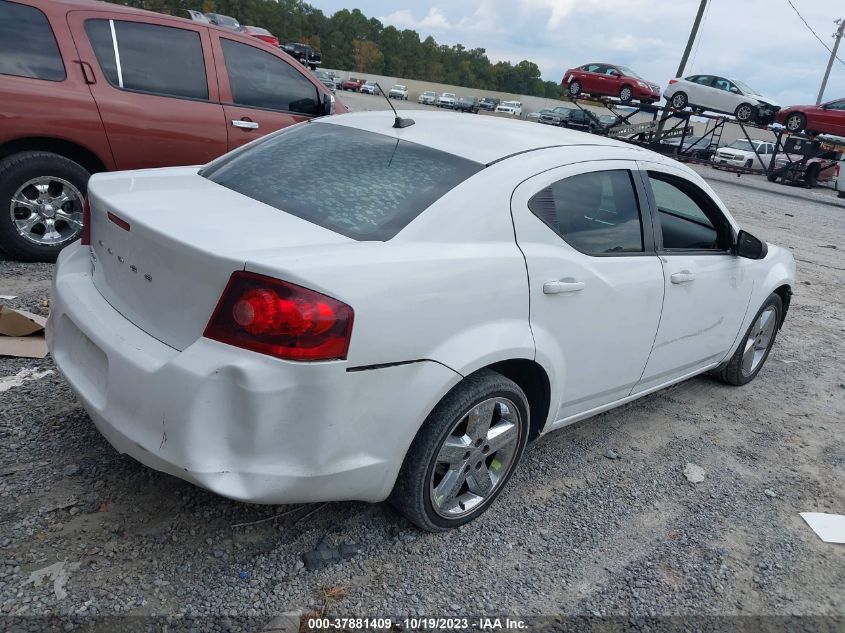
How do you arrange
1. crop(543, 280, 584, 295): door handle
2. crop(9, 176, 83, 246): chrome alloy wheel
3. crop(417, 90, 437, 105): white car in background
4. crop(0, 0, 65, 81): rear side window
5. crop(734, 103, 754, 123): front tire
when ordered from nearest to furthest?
crop(543, 280, 584, 295): door handle
crop(0, 0, 65, 81): rear side window
crop(9, 176, 83, 246): chrome alloy wheel
crop(734, 103, 754, 123): front tire
crop(417, 90, 437, 105): white car in background

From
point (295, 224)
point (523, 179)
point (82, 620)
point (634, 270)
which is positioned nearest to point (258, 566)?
point (82, 620)

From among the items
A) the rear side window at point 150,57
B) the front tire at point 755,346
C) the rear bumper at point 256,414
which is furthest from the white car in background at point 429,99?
the rear bumper at point 256,414

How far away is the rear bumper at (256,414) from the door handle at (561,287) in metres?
0.63

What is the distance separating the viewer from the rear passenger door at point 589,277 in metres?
2.74

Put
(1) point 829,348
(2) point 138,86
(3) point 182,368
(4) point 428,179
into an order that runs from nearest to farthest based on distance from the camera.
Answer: (3) point 182,368
(4) point 428,179
(2) point 138,86
(1) point 829,348

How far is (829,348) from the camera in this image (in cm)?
590

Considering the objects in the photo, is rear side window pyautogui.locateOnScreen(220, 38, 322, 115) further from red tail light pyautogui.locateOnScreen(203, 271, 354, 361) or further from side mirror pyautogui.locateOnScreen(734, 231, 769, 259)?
red tail light pyautogui.locateOnScreen(203, 271, 354, 361)

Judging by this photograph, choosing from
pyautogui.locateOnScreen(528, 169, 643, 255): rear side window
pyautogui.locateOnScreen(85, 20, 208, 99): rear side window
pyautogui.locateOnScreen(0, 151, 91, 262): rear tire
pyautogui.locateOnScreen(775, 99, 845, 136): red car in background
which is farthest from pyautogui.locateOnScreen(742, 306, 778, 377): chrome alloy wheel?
pyautogui.locateOnScreen(775, 99, 845, 136): red car in background

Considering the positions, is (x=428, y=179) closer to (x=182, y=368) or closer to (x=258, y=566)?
(x=182, y=368)

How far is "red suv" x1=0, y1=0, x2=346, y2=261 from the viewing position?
4.70 metres

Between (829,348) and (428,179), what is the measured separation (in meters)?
4.92

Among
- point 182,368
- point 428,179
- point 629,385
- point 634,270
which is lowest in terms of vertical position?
point 629,385

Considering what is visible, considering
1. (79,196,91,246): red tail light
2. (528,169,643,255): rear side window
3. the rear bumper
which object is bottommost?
the rear bumper

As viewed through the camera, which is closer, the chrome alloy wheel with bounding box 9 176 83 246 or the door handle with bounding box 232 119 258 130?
the chrome alloy wheel with bounding box 9 176 83 246
